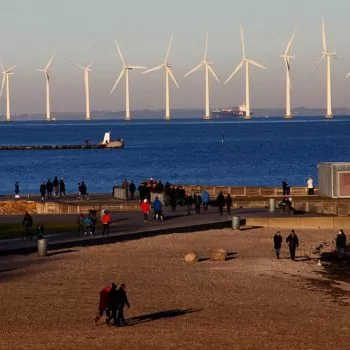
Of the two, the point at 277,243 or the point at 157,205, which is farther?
the point at 157,205

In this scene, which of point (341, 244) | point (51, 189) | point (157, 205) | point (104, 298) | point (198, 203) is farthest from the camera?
point (51, 189)

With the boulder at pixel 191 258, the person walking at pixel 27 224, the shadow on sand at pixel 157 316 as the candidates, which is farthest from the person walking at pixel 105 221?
the shadow on sand at pixel 157 316

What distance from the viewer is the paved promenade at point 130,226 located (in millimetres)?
45106

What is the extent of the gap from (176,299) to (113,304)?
17.2 ft

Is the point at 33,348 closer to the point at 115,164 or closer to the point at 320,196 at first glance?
the point at 320,196

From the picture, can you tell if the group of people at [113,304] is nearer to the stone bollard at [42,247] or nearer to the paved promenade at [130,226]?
the stone bollard at [42,247]

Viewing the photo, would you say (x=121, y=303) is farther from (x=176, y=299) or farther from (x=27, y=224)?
(x=27, y=224)

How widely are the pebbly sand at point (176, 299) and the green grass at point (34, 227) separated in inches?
144

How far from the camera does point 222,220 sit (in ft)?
176

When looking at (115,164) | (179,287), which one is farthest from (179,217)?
(115,164)

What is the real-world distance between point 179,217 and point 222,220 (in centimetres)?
263

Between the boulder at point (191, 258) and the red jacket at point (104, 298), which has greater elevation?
the boulder at point (191, 258)

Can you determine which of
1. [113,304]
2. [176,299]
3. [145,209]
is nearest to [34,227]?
[145,209]

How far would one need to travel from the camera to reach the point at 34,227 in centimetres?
4994
